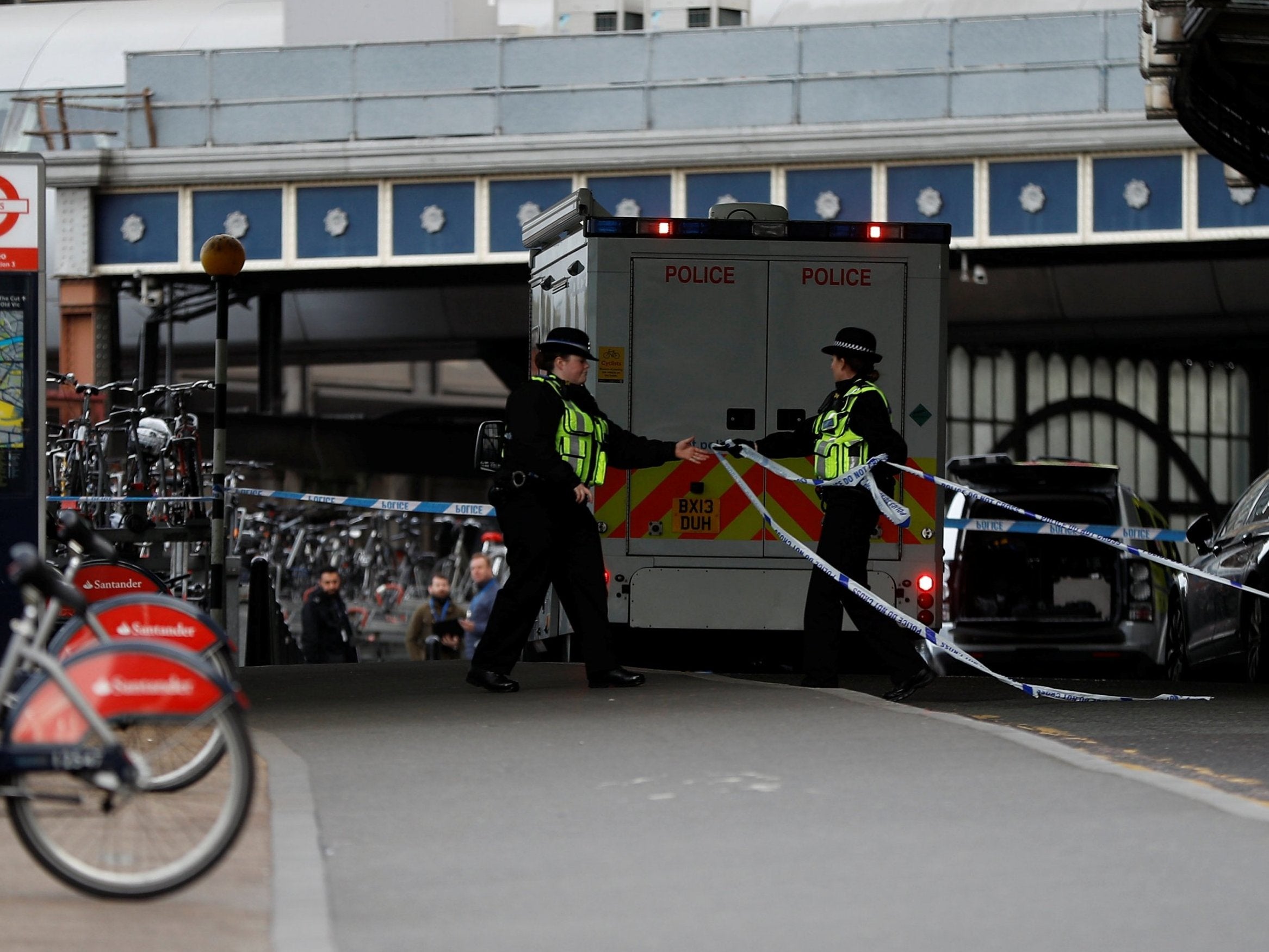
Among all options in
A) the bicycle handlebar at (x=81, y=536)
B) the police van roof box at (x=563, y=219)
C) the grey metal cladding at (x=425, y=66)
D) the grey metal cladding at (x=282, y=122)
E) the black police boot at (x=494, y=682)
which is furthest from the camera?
the grey metal cladding at (x=282, y=122)

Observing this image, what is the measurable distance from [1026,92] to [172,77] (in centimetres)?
1004

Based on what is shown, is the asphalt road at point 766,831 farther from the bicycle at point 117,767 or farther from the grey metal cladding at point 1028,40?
the grey metal cladding at point 1028,40

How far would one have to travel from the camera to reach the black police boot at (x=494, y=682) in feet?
40.2

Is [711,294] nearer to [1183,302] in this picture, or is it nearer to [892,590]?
[892,590]

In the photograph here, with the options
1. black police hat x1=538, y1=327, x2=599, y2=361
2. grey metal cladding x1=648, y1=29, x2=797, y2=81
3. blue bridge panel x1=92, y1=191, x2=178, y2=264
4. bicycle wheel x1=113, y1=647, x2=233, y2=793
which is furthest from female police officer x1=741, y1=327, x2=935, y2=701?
blue bridge panel x1=92, y1=191, x2=178, y2=264

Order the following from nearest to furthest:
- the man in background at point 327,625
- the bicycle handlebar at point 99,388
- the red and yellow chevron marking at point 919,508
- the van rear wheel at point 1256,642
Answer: the red and yellow chevron marking at point 919,508 → the van rear wheel at point 1256,642 → the bicycle handlebar at point 99,388 → the man in background at point 327,625

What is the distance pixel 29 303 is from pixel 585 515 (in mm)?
2877

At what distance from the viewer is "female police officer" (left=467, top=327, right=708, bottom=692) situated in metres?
11.9

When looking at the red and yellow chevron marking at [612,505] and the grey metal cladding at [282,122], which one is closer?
the red and yellow chevron marking at [612,505]

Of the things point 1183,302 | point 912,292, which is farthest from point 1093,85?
point 912,292

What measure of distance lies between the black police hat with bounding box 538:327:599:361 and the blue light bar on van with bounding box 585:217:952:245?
1438 millimetres

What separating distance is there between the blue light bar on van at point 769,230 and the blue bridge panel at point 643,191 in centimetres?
1349

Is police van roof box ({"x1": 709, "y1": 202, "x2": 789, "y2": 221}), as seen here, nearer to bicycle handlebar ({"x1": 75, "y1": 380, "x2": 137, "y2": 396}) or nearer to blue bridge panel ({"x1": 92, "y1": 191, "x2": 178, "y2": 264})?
bicycle handlebar ({"x1": 75, "y1": 380, "x2": 137, "y2": 396})

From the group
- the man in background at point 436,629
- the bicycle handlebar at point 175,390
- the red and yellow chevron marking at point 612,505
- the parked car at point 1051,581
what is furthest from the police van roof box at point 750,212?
the man in background at point 436,629
